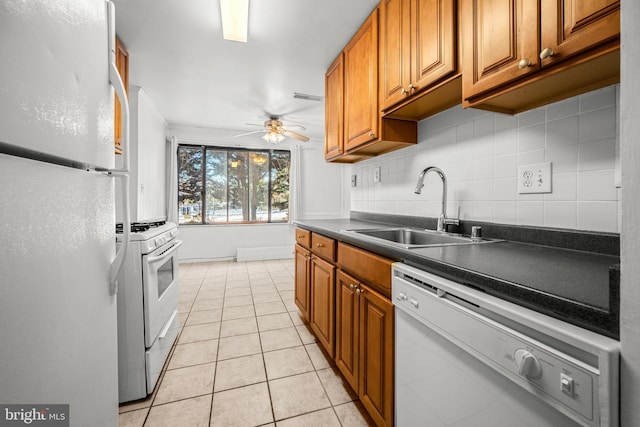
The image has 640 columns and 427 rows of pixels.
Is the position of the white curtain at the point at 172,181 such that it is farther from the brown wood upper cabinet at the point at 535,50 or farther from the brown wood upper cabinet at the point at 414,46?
the brown wood upper cabinet at the point at 535,50

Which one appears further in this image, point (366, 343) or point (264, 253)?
point (264, 253)

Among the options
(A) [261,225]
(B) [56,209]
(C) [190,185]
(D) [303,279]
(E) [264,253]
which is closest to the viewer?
(B) [56,209]

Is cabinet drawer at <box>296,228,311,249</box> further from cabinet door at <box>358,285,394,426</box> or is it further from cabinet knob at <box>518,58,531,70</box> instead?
cabinet knob at <box>518,58,531,70</box>

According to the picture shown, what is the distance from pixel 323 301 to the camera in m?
1.79

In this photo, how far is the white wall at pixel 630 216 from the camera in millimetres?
420

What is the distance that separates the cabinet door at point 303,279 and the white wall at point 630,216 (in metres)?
1.74

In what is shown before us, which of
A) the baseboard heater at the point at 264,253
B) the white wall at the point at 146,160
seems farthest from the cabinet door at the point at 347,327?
the baseboard heater at the point at 264,253

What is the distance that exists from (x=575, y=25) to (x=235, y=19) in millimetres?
1913

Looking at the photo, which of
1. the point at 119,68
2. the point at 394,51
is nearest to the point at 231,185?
the point at 119,68

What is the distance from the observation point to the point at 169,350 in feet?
6.29

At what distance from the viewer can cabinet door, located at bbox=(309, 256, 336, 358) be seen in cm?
165

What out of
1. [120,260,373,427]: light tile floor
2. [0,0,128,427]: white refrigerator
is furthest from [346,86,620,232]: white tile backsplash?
[0,0,128,427]: white refrigerator

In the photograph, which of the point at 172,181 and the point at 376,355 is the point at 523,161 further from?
the point at 172,181

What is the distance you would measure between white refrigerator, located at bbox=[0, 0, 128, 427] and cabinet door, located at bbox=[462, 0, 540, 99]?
4.26ft
